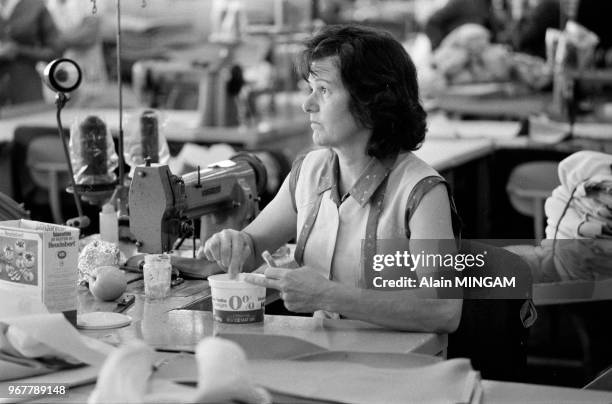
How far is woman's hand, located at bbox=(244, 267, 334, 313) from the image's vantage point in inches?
79.0

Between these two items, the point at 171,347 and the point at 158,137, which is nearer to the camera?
the point at 171,347

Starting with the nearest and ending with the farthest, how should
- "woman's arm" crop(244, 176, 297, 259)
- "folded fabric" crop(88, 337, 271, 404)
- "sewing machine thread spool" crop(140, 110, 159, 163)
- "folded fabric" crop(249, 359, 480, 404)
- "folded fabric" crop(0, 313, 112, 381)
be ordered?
1. "folded fabric" crop(88, 337, 271, 404)
2. "folded fabric" crop(249, 359, 480, 404)
3. "folded fabric" crop(0, 313, 112, 381)
4. "woman's arm" crop(244, 176, 297, 259)
5. "sewing machine thread spool" crop(140, 110, 159, 163)

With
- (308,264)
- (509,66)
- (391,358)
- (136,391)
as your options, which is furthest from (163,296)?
(509,66)

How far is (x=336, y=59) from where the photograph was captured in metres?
2.27

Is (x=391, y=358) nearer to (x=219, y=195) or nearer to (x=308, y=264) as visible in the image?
(x=308, y=264)

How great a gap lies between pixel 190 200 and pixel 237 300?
0.52 meters

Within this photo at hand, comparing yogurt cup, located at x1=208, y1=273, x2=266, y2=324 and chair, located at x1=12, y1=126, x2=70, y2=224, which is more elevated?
yogurt cup, located at x1=208, y1=273, x2=266, y2=324

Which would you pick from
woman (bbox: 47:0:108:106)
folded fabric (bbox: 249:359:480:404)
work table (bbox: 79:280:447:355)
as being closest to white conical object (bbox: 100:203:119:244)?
work table (bbox: 79:280:447:355)

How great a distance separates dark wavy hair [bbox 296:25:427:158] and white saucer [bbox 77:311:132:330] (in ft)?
2.21

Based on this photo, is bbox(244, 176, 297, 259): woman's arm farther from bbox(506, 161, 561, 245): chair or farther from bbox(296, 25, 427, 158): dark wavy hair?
bbox(506, 161, 561, 245): chair

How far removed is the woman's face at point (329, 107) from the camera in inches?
89.7

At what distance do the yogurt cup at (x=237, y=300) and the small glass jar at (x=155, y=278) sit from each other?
267 mm

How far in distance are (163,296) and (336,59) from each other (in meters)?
0.65

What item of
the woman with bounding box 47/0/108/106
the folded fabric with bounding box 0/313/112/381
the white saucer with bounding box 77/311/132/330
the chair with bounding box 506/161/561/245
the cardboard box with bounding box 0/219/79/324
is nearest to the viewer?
the folded fabric with bounding box 0/313/112/381
